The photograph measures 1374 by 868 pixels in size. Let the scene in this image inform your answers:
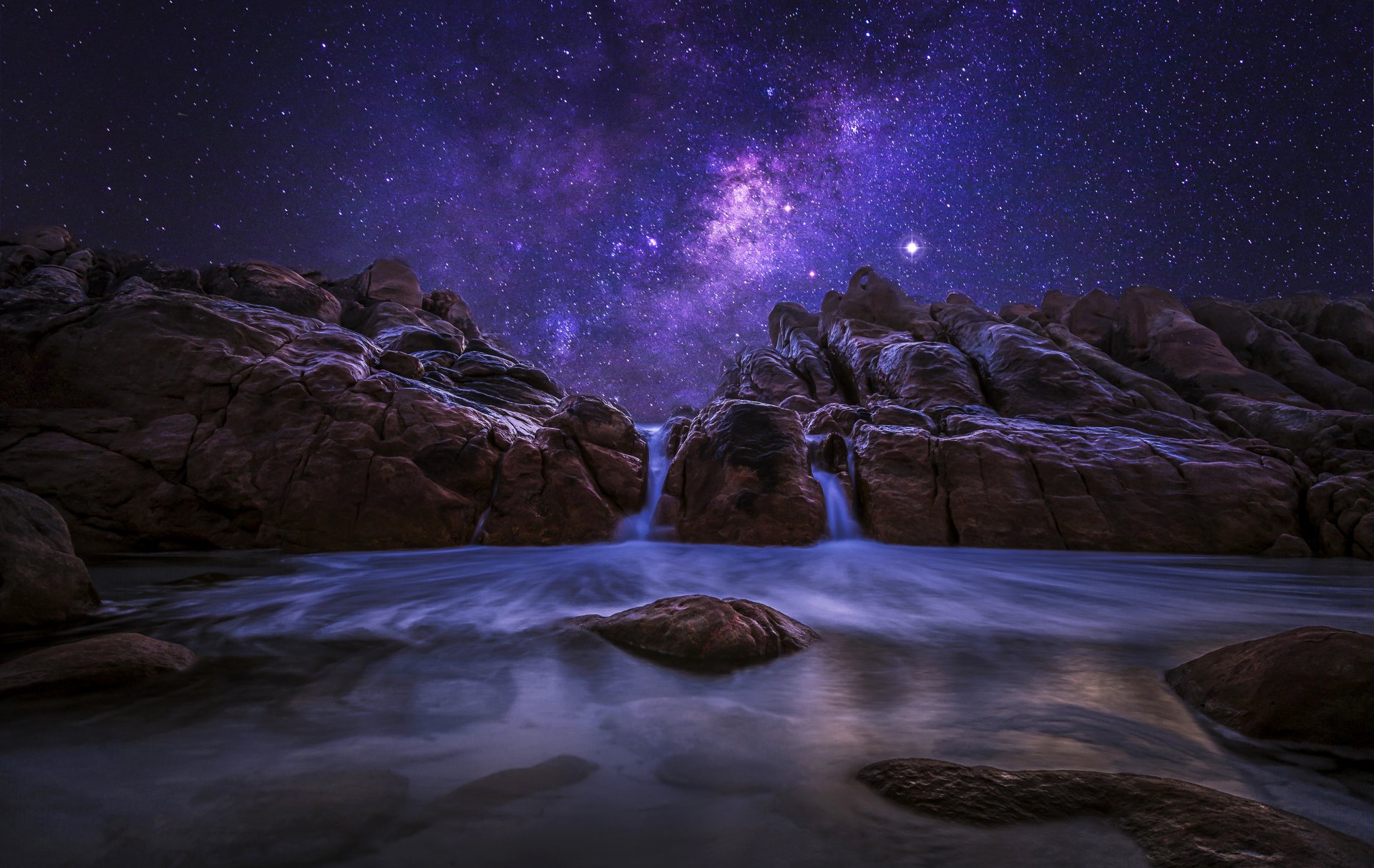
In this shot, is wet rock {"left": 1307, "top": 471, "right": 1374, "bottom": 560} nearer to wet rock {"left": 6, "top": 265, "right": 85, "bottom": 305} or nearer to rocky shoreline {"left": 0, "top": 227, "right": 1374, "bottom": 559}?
rocky shoreline {"left": 0, "top": 227, "right": 1374, "bottom": 559}

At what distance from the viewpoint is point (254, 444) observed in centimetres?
849

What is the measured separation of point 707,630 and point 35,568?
5.35 metres

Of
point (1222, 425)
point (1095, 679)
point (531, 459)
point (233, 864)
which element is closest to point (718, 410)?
point (531, 459)

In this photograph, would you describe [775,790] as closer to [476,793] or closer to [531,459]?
[476,793]

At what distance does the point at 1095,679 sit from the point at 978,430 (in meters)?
7.89

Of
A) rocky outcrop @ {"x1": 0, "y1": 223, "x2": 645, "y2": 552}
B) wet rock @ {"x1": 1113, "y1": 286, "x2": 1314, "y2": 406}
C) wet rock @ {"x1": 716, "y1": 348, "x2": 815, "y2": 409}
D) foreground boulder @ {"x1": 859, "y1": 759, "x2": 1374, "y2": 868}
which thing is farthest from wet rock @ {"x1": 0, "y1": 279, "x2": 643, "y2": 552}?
wet rock @ {"x1": 1113, "y1": 286, "x2": 1314, "y2": 406}

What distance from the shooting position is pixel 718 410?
10.7 m

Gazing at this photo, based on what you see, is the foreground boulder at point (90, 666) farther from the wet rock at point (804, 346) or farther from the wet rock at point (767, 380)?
the wet rock at point (804, 346)

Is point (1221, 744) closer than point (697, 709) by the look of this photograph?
Yes

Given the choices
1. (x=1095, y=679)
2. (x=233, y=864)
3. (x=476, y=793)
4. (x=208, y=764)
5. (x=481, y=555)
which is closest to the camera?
(x=233, y=864)

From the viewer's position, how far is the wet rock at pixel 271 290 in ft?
54.4

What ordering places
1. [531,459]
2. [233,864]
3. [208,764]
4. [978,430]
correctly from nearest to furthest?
[233,864]
[208,764]
[531,459]
[978,430]

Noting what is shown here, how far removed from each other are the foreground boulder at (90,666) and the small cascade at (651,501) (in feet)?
21.9

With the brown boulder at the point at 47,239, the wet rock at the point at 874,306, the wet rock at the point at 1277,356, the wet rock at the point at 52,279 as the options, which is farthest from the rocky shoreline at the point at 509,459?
the brown boulder at the point at 47,239
